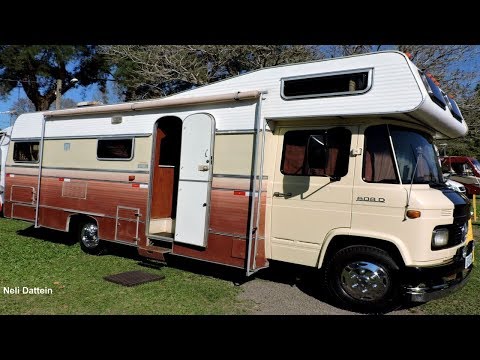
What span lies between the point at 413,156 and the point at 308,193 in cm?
136

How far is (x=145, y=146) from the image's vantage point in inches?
277

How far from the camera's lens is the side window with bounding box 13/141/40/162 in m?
9.03

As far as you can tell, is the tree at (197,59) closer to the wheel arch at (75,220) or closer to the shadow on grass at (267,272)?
the wheel arch at (75,220)

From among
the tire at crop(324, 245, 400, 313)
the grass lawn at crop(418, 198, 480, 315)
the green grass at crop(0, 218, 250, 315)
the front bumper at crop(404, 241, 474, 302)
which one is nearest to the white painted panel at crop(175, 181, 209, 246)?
the green grass at crop(0, 218, 250, 315)

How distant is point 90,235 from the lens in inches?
315

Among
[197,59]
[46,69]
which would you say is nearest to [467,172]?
[197,59]

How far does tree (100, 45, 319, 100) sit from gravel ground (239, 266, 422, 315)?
1192 cm

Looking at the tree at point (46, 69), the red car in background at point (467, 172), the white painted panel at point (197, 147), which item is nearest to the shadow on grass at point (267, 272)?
the white painted panel at point (197, 147)

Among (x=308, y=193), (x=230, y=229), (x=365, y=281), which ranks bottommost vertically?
(x=365, y=281)

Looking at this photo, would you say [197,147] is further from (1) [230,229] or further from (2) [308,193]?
(2) [308,193]

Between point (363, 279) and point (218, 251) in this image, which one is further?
point (218, 251)

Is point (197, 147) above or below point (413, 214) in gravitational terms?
above

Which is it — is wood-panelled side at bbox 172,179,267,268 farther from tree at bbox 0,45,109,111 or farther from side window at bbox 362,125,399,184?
tree at bbox 0,45,109,111
